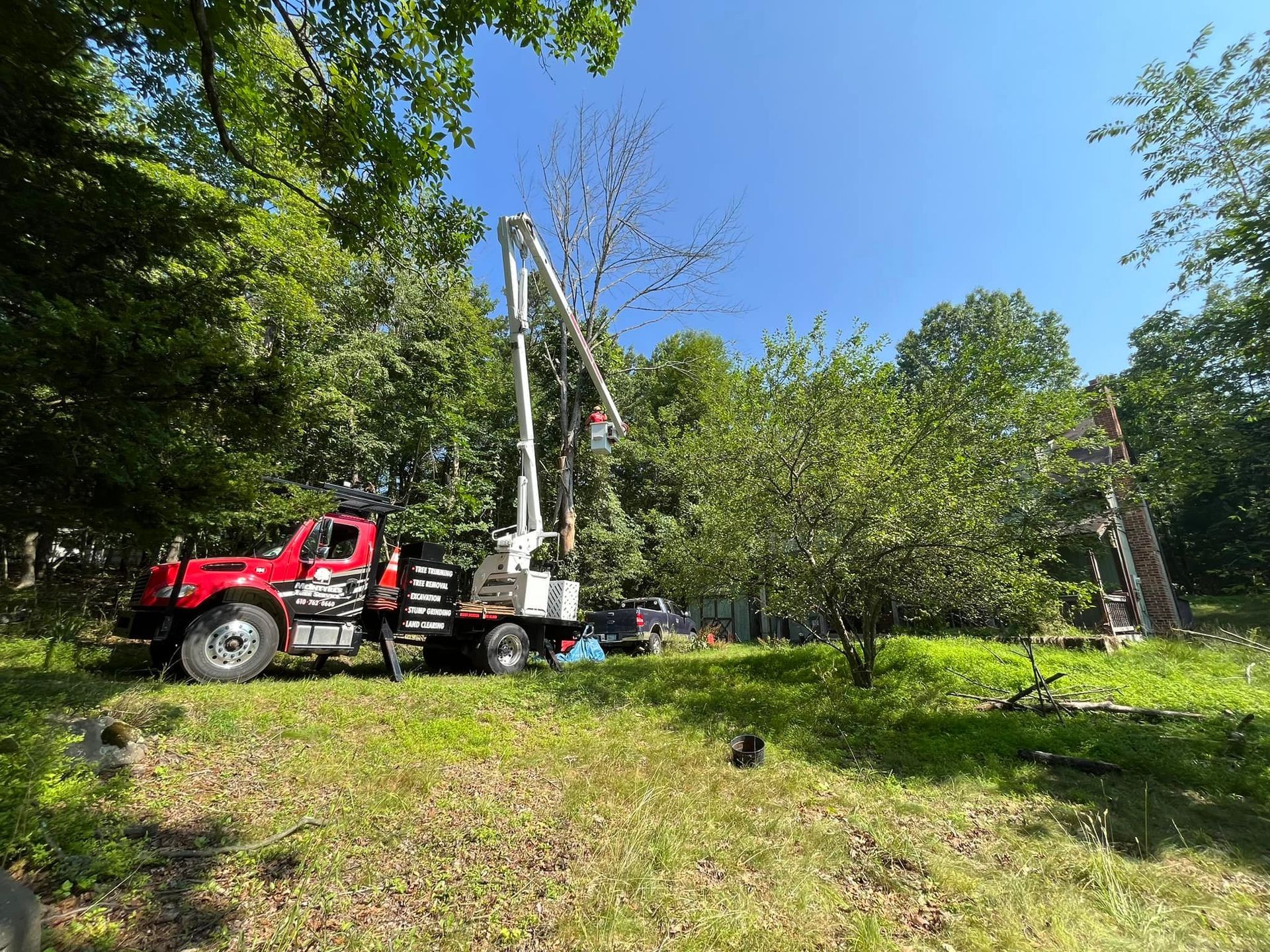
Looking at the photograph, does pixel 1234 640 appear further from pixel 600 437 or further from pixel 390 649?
pixel 390 649

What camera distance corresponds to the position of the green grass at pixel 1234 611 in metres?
16.6

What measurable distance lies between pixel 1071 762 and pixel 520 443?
28.3 ft

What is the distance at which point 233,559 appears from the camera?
638cm

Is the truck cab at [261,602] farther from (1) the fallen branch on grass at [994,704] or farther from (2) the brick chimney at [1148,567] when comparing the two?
(2) the brick chimney at [1148,567]

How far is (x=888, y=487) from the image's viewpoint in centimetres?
671

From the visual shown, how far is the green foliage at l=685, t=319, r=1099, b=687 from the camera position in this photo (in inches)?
264

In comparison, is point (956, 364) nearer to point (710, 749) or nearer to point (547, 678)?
point (710, 749)

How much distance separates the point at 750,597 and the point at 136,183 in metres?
8.67

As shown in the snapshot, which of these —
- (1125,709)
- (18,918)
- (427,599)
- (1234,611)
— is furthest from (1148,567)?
(18,918)

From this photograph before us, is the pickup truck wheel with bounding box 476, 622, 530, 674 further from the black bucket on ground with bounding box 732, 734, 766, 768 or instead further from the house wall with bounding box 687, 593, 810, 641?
the house wall with bounding box 687, 593, 810, 641

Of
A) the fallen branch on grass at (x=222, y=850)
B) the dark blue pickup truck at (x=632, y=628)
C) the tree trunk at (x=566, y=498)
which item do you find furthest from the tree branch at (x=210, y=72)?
the dark blue pickup truck at (x=632, y=628)

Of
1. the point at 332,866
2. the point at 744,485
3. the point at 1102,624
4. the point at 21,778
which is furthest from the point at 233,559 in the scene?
the point at 1102,624

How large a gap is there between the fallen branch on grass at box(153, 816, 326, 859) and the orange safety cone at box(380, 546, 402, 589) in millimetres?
5128

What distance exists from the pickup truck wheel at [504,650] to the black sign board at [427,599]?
2.49ft
